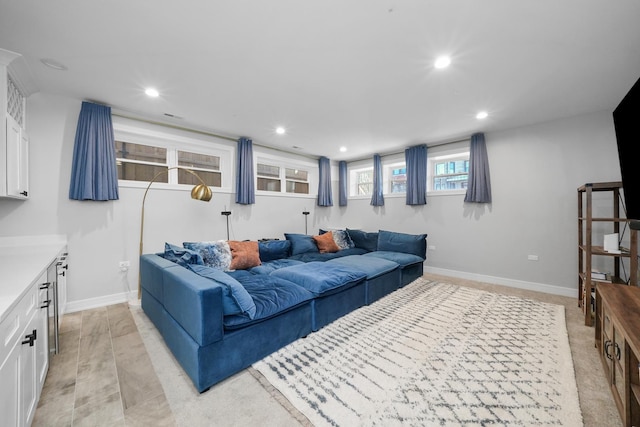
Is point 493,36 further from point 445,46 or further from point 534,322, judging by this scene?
point 534,322

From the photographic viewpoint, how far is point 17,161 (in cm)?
220

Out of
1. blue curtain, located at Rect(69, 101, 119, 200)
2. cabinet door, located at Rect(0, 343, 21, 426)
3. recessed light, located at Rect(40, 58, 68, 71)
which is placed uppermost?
recessed light, located at Rect(40, 58, 68, 71)

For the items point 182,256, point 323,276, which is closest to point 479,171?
point 323,276

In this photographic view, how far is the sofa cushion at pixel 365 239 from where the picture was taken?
475cm

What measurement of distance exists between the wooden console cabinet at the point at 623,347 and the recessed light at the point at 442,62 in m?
2.10

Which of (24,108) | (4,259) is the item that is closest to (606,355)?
(4,259)

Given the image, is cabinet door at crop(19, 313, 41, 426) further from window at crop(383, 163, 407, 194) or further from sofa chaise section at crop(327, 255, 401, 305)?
window at crop(383, 163, 407, 194)

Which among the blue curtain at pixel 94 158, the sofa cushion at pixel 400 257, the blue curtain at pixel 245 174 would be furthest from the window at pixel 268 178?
the sofa cushion at pixel 400 257

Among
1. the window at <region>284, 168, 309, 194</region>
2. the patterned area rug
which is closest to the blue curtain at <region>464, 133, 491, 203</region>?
the patterned area rug

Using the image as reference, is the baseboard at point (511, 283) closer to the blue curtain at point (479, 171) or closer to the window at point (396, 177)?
the blue curtain at point (479, 171)

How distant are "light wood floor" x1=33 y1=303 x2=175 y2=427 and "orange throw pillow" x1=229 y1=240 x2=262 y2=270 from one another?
1135mm

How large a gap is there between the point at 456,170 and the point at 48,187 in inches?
228

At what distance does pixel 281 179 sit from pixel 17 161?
11.6 feet

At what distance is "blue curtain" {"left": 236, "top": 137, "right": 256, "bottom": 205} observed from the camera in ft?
13.8
